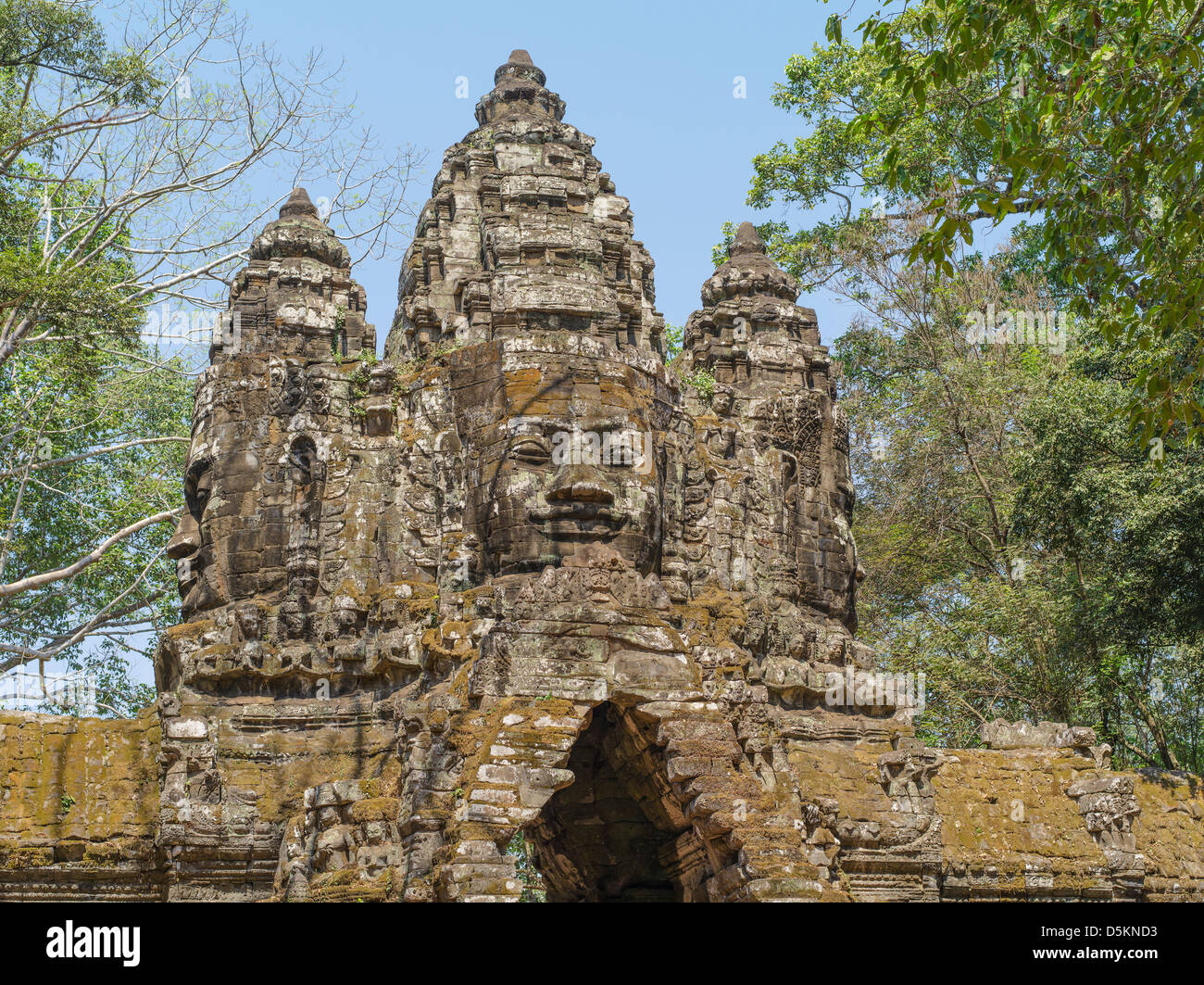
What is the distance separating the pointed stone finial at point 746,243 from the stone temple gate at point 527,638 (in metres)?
0.93

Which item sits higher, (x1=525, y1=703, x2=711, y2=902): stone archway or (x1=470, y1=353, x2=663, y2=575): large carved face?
(x1=470, y1=353, x2=663, y2=575): large carved face

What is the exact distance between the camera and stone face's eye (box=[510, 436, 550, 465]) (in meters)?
18.3

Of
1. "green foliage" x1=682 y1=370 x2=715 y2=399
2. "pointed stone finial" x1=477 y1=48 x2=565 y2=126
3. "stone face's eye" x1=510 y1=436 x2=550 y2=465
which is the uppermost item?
"pointed stone finial" x1=477 y1=48 x2=565 y2=126

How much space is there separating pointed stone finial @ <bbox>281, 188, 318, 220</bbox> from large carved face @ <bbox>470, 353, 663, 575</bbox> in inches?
201

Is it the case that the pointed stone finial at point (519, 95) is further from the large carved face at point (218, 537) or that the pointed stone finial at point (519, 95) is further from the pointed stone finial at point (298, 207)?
the large carved face at point (218, 537)

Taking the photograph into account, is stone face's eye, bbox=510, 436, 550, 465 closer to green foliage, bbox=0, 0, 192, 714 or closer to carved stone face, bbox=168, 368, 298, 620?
carved stone face, bbox=168, 368, 298, 620

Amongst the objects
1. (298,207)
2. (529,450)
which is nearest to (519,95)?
(298,207)

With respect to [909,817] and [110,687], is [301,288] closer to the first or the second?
[909,817]

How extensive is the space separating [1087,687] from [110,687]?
1850 cm

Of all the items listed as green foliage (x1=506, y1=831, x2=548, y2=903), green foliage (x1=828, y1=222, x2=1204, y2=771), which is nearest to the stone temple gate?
green foliage (x1=828, y1=222, x2=1204, y2=771)

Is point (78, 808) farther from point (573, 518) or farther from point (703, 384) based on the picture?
point (703, 384)

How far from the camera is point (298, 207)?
72.5 feet

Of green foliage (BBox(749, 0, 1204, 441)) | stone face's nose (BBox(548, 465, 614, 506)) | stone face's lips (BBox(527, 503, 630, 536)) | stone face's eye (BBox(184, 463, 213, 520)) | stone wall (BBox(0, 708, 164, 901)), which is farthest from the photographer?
stone face's eye (BBox(184, 463, 213, 520))
